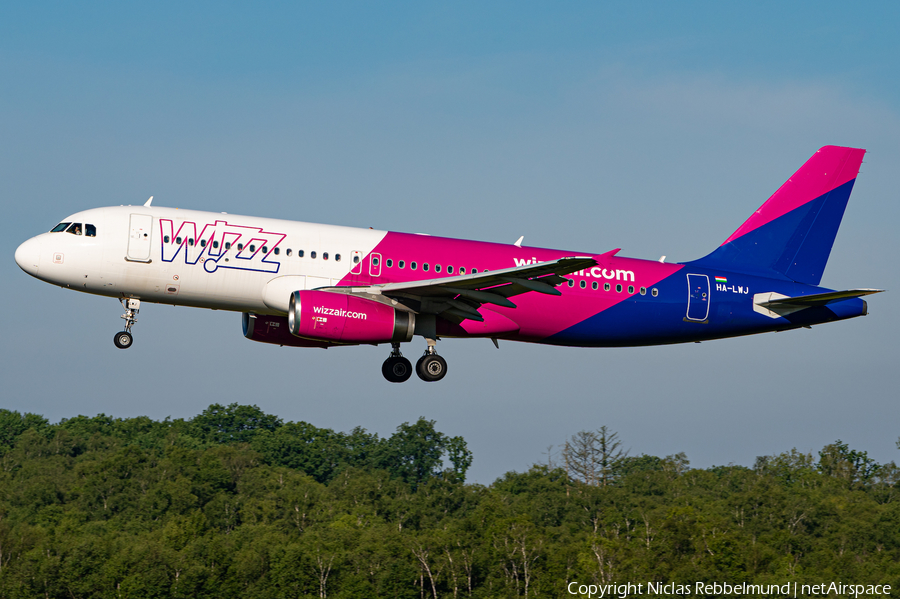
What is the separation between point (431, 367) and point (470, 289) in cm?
371

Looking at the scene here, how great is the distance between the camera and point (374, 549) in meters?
91.4

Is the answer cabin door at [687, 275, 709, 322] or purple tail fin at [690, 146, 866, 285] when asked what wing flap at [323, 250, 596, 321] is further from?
purple tail fin at [690, 146, 866, 285]

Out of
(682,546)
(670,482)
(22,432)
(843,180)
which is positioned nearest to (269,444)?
(22,432)

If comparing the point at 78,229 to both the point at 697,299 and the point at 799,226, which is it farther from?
the point at 799,226

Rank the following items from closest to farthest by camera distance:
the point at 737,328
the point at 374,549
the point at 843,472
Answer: the point at 737,328
the point at 374,549
the point at 843,472

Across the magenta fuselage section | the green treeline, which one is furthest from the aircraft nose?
the green treeline

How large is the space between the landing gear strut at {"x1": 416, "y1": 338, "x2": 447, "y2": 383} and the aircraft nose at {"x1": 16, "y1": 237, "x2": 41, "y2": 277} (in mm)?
12347

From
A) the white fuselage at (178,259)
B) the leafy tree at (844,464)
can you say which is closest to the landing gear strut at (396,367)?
the white fuselage at (178,259)

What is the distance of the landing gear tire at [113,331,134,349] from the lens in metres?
32.3

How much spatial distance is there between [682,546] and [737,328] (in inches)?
2398

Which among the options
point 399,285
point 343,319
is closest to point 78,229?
point 343,319

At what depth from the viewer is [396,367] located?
3469 cm

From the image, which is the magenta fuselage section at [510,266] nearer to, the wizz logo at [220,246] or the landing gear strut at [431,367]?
the landing gear strut at [431,367]

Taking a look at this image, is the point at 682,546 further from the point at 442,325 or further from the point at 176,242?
the point at 176,242
